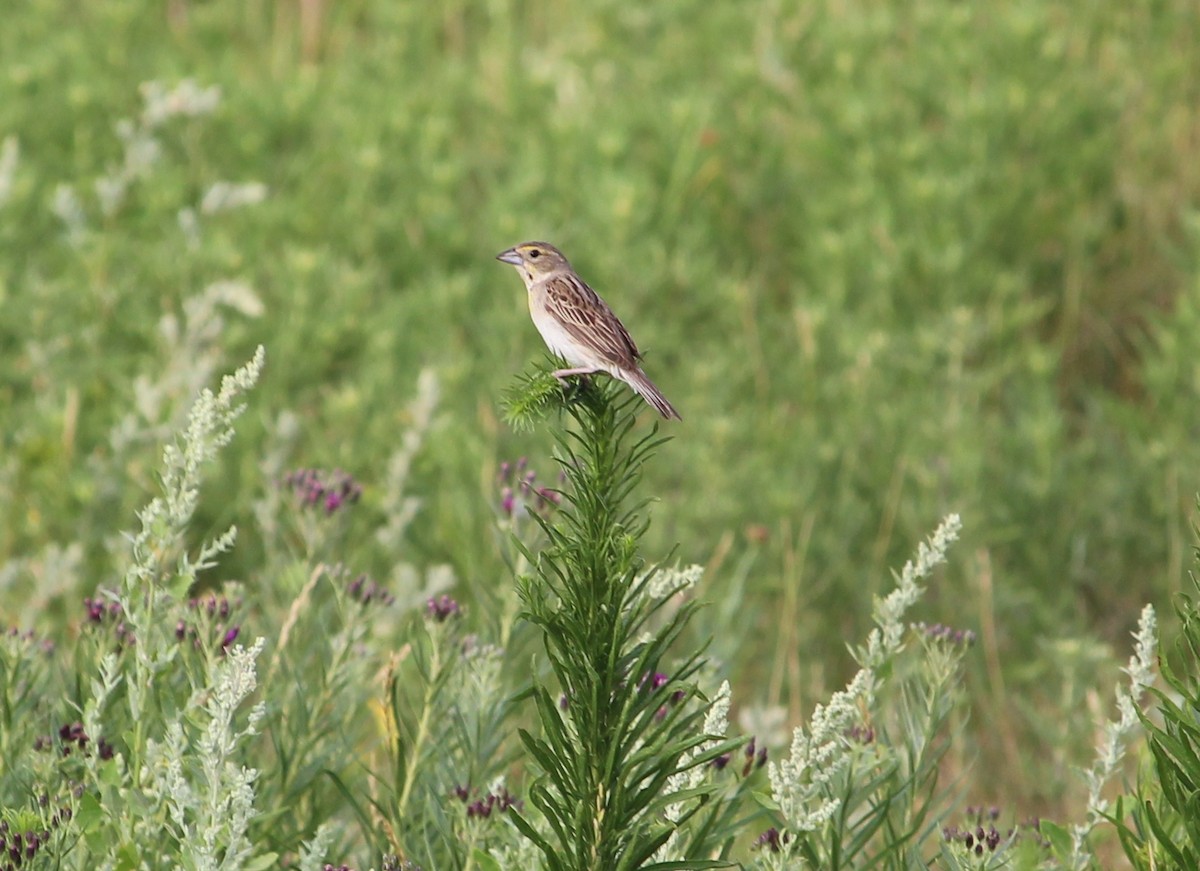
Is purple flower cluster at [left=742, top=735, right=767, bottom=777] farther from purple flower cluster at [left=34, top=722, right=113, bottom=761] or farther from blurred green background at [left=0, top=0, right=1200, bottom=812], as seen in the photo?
blurred green background at [left=0, top=0, right=1200, bottom=812]

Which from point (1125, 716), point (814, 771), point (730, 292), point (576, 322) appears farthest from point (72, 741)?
point (730, 292)

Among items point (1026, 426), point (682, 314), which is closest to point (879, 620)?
point (1026, 426)

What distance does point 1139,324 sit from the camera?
30.2 feet

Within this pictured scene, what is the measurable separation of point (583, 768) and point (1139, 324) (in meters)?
7.15

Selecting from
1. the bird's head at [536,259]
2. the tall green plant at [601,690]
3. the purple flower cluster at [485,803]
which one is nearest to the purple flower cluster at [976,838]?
the tall green plant at [601,690]

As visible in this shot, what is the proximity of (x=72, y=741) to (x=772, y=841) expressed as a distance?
155 cm

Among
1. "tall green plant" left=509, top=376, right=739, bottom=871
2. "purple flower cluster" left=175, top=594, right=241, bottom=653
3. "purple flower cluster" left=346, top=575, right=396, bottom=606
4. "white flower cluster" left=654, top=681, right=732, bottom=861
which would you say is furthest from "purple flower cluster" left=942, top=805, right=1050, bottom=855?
"purple flower cluster" left=175, top=594, right=241, bottom=653

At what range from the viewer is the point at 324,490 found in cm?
465

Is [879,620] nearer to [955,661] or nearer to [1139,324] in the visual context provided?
[955,661]

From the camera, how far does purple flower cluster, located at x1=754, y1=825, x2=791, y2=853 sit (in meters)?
3.14

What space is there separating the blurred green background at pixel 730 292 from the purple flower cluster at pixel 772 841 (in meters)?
2.01

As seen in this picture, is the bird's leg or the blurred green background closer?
the bird's leg

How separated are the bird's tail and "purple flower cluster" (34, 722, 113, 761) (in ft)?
4.87

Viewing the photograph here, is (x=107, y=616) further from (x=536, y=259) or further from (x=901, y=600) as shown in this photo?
(x=536, y=259)
